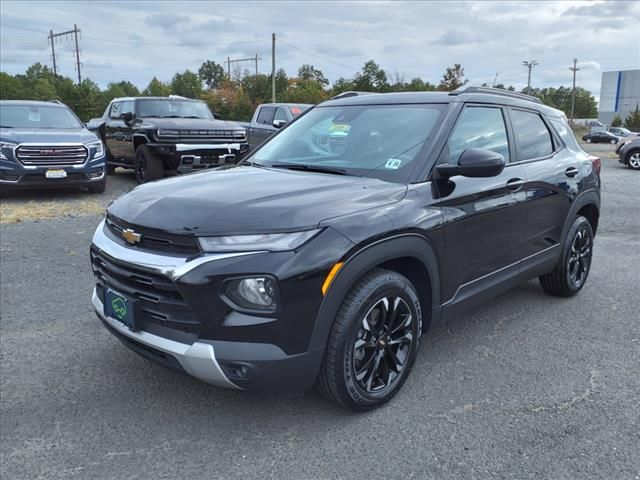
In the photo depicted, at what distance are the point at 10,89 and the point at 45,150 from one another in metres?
54.6

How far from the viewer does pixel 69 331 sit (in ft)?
13.2

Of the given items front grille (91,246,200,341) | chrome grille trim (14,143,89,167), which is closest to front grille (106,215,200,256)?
front grille (91,246,200,341)

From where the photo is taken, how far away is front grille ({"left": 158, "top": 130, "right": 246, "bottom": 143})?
384 inches

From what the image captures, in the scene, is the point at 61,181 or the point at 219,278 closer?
the point at 219,278

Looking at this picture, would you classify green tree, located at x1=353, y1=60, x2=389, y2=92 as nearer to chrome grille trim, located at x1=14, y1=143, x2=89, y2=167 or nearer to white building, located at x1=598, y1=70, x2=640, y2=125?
chrome grille trim, located at x1=14, y1=143, x2=89, y2=167

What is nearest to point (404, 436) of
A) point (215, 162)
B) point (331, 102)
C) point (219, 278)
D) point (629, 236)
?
point (219, 278)

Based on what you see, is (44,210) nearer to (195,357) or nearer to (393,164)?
(393,164)

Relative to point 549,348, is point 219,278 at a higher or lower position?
higher

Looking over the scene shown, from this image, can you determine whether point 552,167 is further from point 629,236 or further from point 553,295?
point 629,236

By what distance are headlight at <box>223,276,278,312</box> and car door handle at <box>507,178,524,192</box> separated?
209 centimetres

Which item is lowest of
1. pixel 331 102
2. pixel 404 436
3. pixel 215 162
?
pixel 404 436

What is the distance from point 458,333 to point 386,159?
1.55 meters

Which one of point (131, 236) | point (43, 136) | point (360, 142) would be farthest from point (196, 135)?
point (131, 236)

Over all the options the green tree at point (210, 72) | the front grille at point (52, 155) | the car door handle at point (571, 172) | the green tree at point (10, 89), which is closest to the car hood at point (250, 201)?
the car door handle at point (571, 172)
